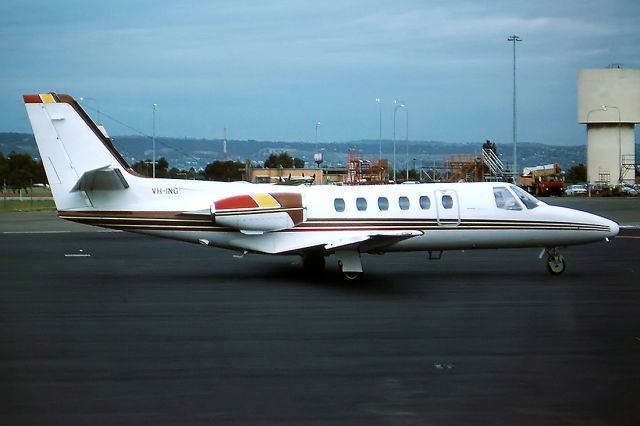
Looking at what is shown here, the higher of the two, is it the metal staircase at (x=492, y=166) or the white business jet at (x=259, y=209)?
the metal staircase at (x=492, y=166)

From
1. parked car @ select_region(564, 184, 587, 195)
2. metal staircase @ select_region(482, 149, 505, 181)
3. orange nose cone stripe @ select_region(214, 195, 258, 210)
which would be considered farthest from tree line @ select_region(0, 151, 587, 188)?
orange nose cone stripe @ select_region(214, 195, 258, 210)

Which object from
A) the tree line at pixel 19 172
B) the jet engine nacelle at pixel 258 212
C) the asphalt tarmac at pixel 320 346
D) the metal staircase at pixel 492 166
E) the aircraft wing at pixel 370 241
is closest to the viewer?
the asphalt tarmac at pixel 320 346

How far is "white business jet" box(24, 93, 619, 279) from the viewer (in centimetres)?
2052

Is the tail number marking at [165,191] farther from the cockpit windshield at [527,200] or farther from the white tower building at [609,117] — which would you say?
the white tower building at [609,117]

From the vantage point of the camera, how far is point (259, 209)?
66.9 feet

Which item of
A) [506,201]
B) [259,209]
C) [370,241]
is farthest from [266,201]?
[506,201]

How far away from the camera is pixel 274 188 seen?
21234mm

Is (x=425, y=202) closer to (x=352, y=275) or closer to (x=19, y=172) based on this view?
(x=352, y=275)

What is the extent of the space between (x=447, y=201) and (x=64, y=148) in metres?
9.18

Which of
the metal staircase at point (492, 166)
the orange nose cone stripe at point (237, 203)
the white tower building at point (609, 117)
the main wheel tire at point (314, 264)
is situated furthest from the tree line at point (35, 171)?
the orange nose cone stripe at point (237, 203)

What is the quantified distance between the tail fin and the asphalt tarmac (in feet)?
7.08

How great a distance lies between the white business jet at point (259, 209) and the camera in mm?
20516

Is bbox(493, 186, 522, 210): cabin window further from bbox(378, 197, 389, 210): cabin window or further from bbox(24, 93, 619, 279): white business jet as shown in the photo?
bbox(378, 197, 389, 210): cabin window

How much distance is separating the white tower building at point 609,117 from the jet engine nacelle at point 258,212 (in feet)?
299
